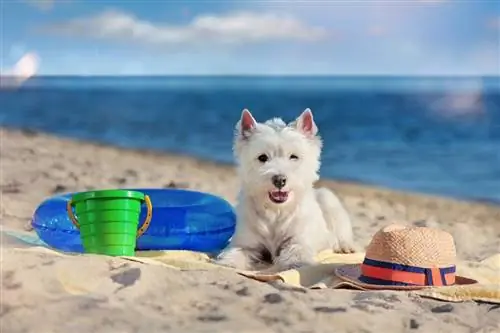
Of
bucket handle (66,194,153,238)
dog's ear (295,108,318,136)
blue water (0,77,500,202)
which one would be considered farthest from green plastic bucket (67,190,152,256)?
blue water (0,77,500,202)

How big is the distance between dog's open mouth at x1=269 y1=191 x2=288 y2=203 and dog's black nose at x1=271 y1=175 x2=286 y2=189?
0.15ft

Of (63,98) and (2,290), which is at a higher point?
(63,98)

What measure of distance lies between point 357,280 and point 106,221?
2.40 feet

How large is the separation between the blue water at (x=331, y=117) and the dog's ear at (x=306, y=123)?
6.59 ft

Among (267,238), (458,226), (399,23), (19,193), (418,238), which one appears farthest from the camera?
(399,23)

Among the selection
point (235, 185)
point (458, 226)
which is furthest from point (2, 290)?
point (235, 185)

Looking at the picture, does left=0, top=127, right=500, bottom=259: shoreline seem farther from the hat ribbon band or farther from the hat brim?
the hat ribbon band

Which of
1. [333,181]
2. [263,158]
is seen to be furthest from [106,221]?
[333,181]

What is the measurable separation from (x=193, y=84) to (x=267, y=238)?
2.52m

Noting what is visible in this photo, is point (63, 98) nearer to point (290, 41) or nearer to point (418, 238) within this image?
point (290, 41)

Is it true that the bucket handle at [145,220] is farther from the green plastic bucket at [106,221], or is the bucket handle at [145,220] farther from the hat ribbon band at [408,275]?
the hat ribbon band at [408,275]

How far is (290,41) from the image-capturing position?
186 inches

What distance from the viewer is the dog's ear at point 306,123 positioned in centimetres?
254

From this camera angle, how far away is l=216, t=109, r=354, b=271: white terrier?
2463 millimetres
